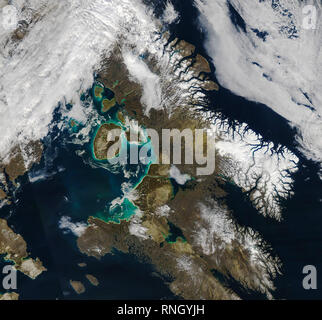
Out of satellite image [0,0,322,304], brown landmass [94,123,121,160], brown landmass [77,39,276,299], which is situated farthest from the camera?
brown landmass [94,123,121,160]

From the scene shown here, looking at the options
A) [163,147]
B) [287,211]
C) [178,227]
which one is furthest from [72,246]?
[287,211]

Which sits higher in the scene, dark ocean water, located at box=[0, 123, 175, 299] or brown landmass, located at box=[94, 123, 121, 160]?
brown landmass, located at box=[94, 123, 121, 160]

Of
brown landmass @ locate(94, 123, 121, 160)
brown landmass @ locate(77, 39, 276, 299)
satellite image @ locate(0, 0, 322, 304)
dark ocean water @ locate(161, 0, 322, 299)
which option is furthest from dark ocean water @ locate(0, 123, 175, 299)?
dark ocean water @ locate(161, 0, 322, 299)

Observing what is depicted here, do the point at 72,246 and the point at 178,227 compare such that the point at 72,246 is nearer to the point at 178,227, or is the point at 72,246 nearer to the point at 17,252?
the point at 17,252

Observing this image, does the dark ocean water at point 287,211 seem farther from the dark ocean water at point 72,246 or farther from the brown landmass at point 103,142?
the dark ocean water at point 72,246

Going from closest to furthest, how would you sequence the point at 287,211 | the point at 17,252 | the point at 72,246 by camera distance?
1. the point at 287,211
2. the point at 17,252
3. the point at 72,246

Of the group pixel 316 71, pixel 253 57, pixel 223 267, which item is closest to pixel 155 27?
pixel 253 57

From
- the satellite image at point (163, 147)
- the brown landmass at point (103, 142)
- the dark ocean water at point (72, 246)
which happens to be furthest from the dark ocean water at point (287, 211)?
the dark ocean water at point (72, 246)

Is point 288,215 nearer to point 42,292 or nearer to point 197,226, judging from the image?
point 197,226

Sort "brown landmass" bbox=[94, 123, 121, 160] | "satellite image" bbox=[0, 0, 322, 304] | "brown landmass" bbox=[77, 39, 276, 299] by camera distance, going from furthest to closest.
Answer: "brown landmass" bbox=[94, 123, 121, 160], "brown landmass" bbox=[77, 39, 276, 299], "satellite image" bbox=[0, 0, 322, 304]

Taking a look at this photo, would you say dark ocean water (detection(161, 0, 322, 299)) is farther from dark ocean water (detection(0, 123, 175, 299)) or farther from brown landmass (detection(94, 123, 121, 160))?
dark ocean water (detection(0, 123, 175, 299))
